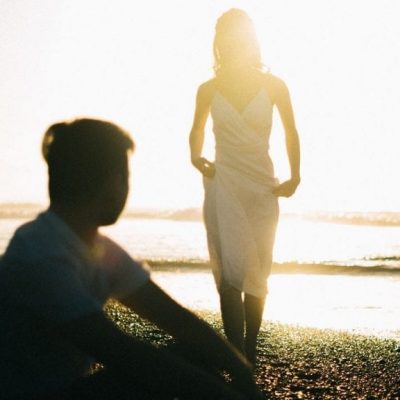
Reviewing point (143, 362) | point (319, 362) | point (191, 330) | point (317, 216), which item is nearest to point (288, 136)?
point (319, 362)

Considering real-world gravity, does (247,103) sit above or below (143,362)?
above

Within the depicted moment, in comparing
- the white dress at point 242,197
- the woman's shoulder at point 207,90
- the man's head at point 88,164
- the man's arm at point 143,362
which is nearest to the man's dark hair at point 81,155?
the man's head at point 88,164

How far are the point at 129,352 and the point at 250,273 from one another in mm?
2622

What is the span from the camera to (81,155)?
1.61m

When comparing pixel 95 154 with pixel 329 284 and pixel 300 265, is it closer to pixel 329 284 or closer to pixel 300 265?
pixel 329 284

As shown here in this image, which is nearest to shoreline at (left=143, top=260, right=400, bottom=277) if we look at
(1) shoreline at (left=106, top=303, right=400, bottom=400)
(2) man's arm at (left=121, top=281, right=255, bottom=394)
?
(1) shoreline at (left=106, top=303, right=400, bottom=400)

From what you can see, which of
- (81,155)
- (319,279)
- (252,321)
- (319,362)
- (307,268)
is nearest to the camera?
(81,155)

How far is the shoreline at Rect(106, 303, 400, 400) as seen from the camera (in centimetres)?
405

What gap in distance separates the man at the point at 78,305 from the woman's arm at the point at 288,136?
2486 millimetres

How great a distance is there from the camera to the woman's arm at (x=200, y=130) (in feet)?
13.9

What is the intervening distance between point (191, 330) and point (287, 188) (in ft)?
8.01

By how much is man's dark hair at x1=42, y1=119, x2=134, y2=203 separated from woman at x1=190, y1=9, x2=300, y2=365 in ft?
8.13

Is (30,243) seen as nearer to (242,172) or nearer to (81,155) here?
(81,155)

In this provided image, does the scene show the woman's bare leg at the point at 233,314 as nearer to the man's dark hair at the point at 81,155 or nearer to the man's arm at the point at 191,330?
the man's arm at the point at 191,330
